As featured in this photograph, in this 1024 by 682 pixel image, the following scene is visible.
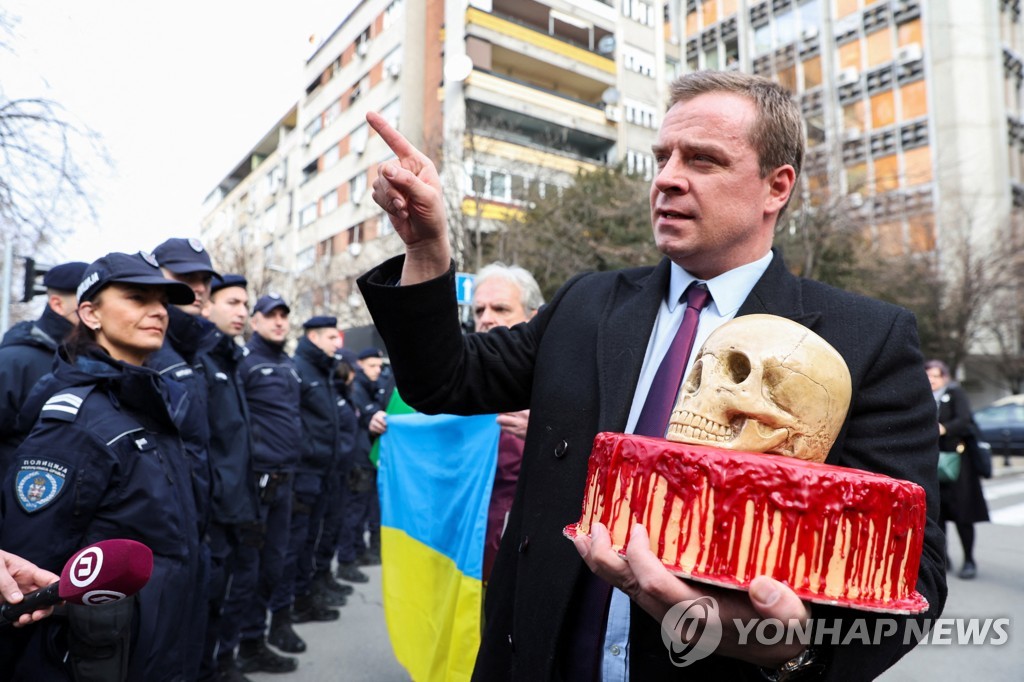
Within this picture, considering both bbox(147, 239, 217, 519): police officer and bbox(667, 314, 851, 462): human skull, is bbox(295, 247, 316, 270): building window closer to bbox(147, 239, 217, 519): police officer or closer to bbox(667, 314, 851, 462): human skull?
bbox(147, 239, 217, 519): police officer

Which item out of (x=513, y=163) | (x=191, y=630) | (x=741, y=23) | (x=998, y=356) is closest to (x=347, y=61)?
(x=741, y=23)

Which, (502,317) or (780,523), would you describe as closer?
(780,523)

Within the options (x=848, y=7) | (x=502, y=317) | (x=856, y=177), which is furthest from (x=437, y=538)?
(x=848, y=7)

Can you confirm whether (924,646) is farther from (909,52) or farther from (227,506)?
(909,52)

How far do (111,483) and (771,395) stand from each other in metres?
2.56

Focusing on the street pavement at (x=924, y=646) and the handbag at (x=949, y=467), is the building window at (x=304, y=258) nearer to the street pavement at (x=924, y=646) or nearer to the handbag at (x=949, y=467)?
the street pavement at (x=924, y=646)

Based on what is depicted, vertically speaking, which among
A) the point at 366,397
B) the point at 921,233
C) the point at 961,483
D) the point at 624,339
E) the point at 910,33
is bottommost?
the point at 961,483

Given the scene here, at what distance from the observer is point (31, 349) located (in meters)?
4.05

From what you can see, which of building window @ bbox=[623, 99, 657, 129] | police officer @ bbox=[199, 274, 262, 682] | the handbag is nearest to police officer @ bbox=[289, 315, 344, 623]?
police officer @ bbox=[199, 274, 262, 682]

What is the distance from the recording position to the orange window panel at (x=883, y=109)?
30.2 m

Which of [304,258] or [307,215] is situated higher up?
[307,215]

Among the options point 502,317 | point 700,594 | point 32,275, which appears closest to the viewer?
point 700,594

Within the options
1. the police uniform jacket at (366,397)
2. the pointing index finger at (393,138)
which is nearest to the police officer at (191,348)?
the pointing index finger at (393,138)

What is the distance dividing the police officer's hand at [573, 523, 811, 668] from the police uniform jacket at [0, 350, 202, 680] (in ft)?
7.30
